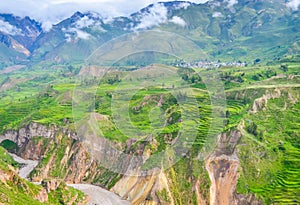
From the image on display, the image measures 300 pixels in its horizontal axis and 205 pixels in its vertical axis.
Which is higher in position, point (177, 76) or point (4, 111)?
point (177, 76)

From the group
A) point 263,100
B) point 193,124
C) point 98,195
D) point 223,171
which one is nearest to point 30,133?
point 98,195

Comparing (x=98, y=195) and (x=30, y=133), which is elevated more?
(x=30, y=133)

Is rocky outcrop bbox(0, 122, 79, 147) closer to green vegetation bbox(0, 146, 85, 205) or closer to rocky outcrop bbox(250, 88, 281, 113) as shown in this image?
green vegetation bbox(0, 146, 85, 205)

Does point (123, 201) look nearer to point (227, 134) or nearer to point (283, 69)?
point (227, 134)

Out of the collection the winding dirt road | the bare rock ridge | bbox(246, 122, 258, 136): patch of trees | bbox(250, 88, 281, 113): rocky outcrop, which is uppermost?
bbox(250, 88, 281, 113): rocky outcrop

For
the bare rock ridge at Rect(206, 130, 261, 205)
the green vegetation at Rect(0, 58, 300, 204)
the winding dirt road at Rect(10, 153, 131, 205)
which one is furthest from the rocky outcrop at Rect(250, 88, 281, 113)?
the winding dirt road at Rect(10, 153, 131, 205)

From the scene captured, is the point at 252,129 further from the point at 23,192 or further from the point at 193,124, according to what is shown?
the point at 23,192

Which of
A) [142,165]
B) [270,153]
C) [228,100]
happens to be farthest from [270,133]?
[142,165]

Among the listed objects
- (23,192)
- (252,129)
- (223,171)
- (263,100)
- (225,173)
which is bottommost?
(23,192)
